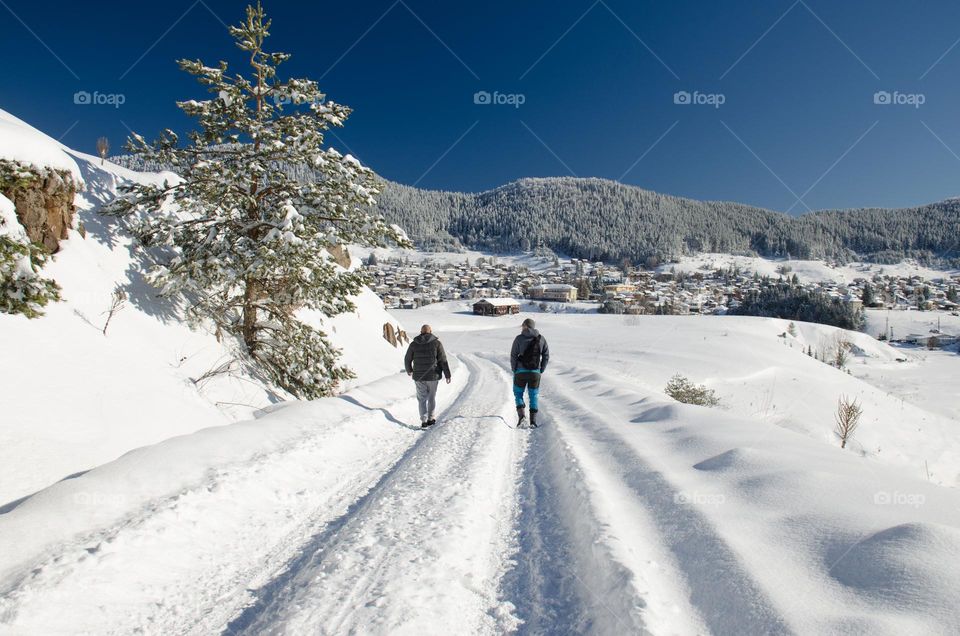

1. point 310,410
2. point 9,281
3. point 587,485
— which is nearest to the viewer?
point 587,485

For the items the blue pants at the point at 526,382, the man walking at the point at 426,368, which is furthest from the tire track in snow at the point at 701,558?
the man walking at the point at 426,368

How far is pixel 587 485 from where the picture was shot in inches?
201

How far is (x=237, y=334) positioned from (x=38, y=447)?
674cm

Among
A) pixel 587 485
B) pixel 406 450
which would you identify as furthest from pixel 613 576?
pixel 406 450

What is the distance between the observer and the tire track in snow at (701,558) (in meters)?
2.72

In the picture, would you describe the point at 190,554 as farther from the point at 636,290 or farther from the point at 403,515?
the point at 636,290

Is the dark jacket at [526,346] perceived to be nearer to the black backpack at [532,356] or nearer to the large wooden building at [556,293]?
the black backpack at [532,356]

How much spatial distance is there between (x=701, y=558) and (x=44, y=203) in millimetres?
12422

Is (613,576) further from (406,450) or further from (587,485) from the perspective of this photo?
(406,450)

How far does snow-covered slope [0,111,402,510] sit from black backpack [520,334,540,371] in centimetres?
605

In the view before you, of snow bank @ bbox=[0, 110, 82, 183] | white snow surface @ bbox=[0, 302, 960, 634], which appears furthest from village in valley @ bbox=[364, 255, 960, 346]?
white snow surface @ bbox=[0, 302, 960, 634]

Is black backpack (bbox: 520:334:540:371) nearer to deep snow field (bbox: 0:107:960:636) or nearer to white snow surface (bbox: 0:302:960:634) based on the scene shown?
deep snow field (bbox: 0:107:960:636)

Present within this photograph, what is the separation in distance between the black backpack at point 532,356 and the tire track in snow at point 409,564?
355 centimetres

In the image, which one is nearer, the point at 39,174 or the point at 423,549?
the point at 423,549
